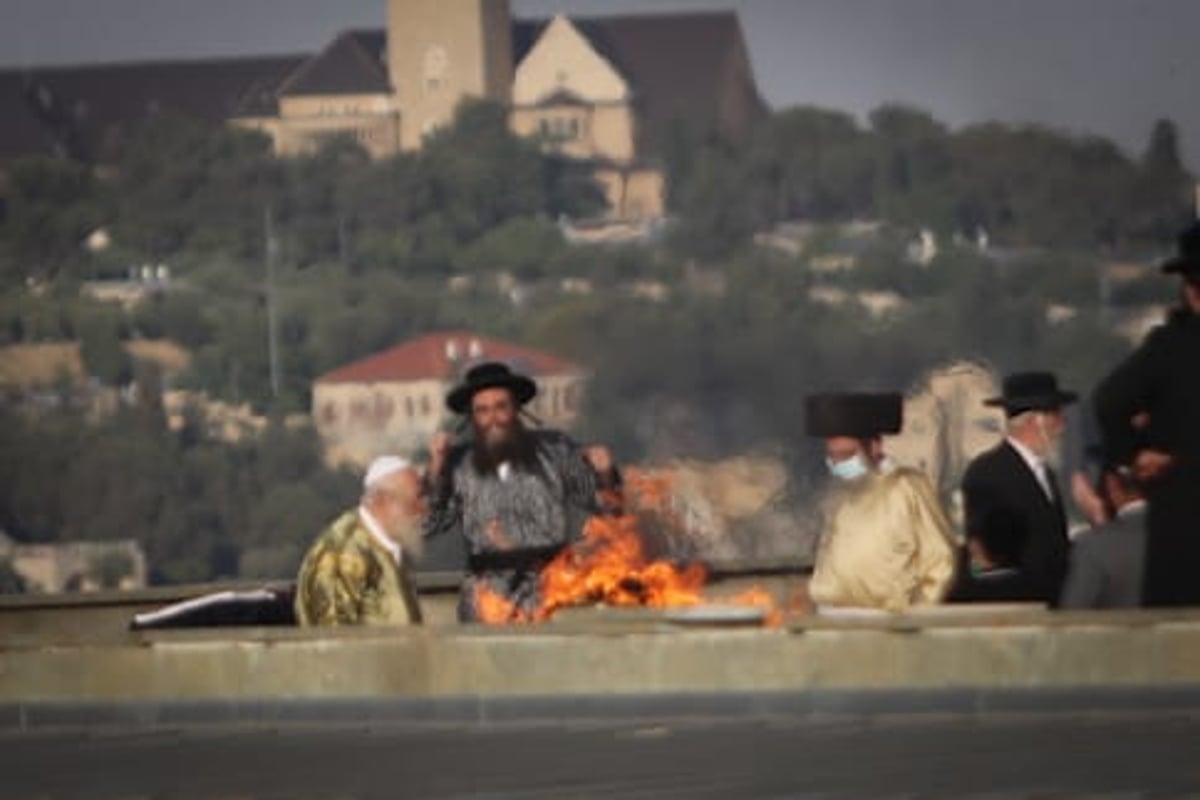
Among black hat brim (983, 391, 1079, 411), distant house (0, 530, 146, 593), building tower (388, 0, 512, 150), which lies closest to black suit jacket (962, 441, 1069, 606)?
black hat brim (983, 391, 1079, 411)

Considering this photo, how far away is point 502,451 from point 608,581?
0.60 meters

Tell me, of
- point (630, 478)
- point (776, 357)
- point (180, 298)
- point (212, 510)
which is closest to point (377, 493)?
point (630, 478)

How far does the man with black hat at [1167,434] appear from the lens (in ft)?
38.0

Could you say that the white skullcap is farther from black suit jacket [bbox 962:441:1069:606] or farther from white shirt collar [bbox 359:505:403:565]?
black suit jacket [bbox 962:441:1069:606]

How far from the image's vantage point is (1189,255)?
11.5 metres

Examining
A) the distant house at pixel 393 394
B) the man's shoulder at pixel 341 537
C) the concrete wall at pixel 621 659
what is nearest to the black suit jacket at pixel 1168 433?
the concrete wall at pixel 621 659

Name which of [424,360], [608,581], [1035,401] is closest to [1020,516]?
[1035,401]

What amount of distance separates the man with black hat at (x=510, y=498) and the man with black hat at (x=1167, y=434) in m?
2.21

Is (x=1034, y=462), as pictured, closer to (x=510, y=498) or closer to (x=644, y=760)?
(x=510, y=498)

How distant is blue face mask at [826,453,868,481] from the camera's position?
12.6m

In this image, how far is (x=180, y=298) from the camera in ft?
317

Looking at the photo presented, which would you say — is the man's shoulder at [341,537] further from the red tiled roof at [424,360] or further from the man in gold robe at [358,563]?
the red tiled roof at [424,360]

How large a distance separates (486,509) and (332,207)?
3285 inches

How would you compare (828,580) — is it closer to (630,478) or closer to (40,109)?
(630,478)
